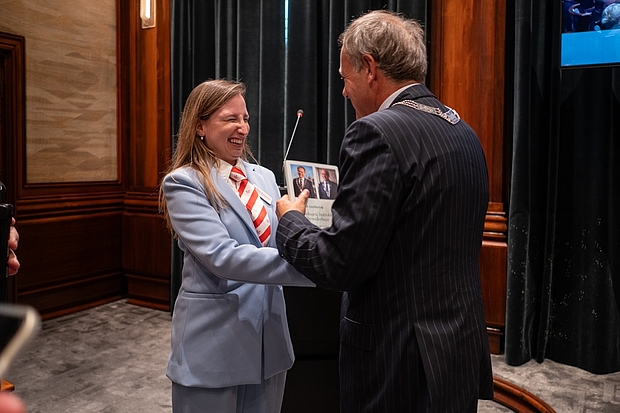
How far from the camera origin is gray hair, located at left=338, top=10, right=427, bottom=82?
139cm

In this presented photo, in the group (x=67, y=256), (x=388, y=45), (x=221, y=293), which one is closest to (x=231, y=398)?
(x=221, y=293)

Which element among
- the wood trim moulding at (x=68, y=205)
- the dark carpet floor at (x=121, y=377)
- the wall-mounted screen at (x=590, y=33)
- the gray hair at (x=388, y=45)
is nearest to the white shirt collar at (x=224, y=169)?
the gray hair at (x=388, y=45)

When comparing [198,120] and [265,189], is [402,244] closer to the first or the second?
[265,189]

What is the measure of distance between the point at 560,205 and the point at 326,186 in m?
2.11

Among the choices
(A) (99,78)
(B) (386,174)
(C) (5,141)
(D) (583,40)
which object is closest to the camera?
(B) (386,174)

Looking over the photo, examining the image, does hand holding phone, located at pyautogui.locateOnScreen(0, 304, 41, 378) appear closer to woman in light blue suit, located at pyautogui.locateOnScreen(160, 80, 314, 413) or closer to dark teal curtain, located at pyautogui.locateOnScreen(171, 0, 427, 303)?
woman in light blue suit, located at pyautogui.locateOnScreen(160, 80, 314, 413)

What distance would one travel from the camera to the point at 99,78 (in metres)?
4.95

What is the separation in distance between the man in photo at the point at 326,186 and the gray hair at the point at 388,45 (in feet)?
1.44

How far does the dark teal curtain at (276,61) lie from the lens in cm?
396

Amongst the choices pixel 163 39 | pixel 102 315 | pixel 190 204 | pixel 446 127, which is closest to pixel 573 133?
pixel 446 127

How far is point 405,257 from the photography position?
131 centimetres

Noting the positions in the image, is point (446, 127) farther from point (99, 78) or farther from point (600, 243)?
point (99, 78)

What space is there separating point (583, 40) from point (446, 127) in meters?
2.19

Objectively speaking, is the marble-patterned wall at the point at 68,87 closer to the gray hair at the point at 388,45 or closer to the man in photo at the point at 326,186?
the man in photo at the point at 326,186
